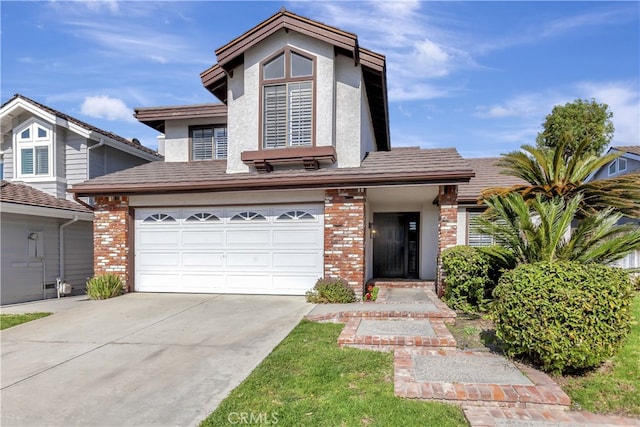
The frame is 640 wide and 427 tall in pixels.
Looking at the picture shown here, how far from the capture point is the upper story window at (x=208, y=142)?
41.1 ft

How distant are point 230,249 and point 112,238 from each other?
139 inches

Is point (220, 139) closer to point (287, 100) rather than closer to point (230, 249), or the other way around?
point (287, 100)

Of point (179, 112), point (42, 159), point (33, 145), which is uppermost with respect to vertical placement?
point (179, 112)

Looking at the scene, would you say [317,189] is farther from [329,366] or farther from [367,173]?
[329,366]

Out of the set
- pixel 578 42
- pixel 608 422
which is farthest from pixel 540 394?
pixel 578 42

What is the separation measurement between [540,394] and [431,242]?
814 centimetres

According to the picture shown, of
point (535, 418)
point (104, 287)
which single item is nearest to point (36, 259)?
point (104, 287)

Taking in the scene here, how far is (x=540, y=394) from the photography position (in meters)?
3.77

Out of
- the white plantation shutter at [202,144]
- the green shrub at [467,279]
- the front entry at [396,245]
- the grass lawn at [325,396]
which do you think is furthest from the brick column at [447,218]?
the white plantation shutter at [202,144]

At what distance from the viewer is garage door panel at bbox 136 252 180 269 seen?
10344 mm

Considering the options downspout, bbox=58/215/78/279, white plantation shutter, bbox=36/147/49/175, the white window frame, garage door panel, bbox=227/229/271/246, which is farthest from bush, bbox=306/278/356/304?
white plantation shutter, bbox=36/147/49/175

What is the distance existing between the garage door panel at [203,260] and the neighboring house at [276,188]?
0.09ft

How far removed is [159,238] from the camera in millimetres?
10422

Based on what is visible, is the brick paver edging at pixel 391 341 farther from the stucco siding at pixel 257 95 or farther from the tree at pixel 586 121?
the tree at pixel 586 121
